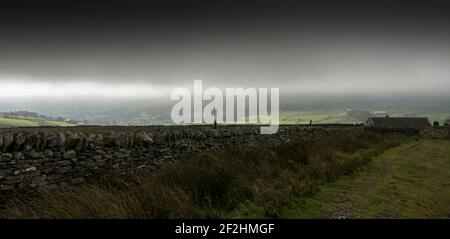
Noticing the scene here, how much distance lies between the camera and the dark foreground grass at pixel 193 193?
4754 mm

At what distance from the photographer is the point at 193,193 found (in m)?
6.00

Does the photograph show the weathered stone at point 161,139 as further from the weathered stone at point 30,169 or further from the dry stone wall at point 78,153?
the weathered stone at point 30,169

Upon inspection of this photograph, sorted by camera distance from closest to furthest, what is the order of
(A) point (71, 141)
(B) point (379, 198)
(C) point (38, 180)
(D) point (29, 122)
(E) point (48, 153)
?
(C) point (38, 180) → (E) point (48, 153) → (A) point (71, 141) → (B) point (379, 198) → (D) point (29, 122)

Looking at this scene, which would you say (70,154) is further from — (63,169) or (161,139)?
(161,139)

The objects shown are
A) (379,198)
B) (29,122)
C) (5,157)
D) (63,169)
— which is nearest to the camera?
(5,157)

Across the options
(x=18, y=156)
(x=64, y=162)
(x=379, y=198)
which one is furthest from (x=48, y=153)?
(x=379, y=198)

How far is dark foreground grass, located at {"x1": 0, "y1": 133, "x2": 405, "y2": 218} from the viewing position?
15.6 ft

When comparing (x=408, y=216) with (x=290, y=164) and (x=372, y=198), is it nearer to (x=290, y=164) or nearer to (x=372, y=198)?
(x=372, y=198)

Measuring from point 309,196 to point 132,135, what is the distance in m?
4.38

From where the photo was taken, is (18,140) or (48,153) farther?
(48,153)

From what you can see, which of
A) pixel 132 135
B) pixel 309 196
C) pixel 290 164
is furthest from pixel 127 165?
pixel 290 164

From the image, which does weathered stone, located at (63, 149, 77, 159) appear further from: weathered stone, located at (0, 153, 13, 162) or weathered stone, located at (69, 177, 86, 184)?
weathered stone, located at (0, 153, 13, 162)

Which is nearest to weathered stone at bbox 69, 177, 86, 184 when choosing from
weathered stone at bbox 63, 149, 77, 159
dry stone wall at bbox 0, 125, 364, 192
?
dry stone wall at bbox 0, 125, 364, 192

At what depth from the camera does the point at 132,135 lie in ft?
23.1
